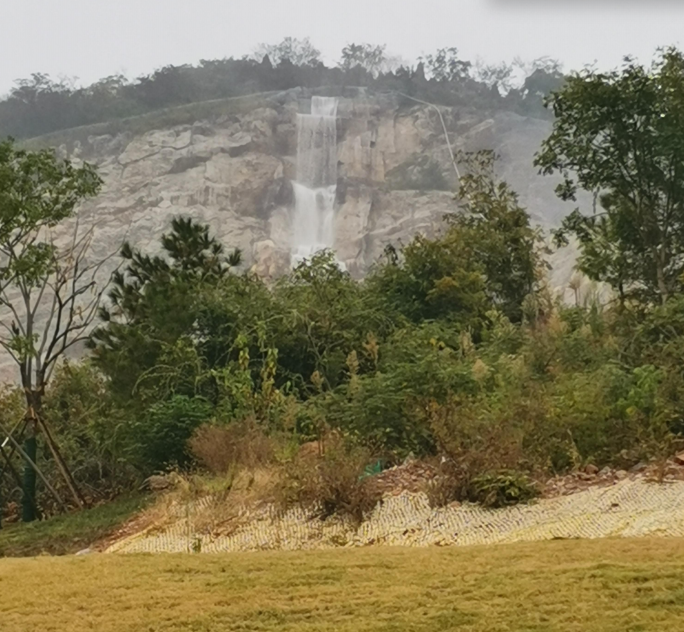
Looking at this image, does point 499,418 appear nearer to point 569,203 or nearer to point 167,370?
point 167,370

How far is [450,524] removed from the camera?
359 cm

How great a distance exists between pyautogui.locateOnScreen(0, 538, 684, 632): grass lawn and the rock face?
21454 millimetres

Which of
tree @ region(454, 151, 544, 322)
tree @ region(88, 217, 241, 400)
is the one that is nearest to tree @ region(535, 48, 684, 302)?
tree @ region(454, 151, 544, 322)

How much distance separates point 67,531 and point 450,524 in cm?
308

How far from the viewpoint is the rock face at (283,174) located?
26.2m

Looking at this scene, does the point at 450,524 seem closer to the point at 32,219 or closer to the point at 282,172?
the point at 32,219

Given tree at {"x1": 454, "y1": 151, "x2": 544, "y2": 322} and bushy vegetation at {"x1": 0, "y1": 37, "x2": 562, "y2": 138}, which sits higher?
bushy vegetation at {"x1": 0, "y1": 37, "x2": 562, "y2": 138}

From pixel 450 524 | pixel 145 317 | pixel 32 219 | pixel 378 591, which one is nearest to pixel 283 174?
pixel 145 317

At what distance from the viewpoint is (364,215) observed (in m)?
27.8

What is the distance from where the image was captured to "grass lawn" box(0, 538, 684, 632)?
6.32 ft

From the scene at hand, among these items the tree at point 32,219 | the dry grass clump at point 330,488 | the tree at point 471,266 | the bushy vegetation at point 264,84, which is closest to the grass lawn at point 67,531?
the tree at point 32,219

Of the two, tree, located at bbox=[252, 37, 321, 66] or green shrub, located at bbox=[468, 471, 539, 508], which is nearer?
green shrub, located at bbox=[468, 471, 539, 508]

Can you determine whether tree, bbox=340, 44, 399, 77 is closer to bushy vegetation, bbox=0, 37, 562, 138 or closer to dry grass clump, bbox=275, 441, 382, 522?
bushy vegetation, bbox=0, 37, 562, 138

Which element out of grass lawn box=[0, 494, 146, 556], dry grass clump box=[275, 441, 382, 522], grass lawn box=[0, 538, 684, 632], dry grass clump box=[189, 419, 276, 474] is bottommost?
grass lawn box=[0, 494, 146, 556]
